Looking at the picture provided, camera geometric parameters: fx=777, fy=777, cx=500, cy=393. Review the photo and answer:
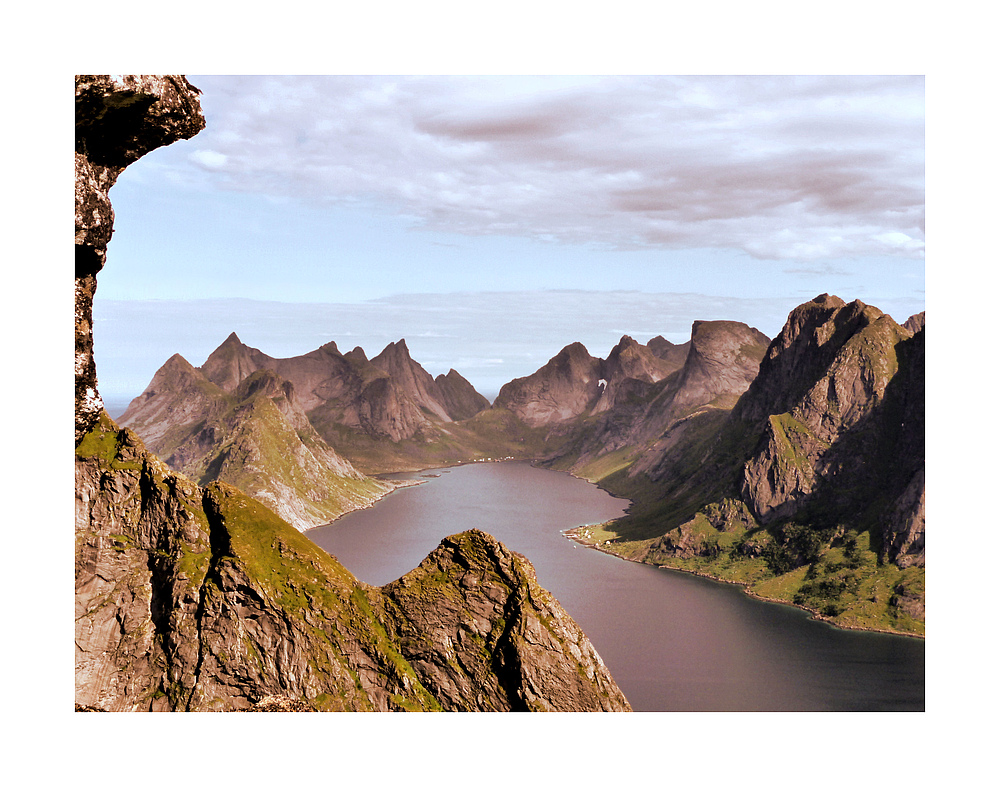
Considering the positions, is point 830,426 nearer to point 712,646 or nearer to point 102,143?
point 712,646

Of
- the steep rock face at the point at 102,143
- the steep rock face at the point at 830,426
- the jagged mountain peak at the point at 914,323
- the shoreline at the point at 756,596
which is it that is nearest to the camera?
the steep rock face at the point at 102,143

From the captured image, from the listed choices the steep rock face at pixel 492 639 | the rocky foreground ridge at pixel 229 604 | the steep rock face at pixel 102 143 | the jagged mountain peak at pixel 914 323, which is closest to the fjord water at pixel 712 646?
the steep rock face at pixel 492 639

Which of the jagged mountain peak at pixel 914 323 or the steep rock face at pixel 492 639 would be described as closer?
the steep rock face at pixel 492 639

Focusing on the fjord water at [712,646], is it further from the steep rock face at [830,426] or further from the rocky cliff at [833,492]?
the steep rock face at [830,426]

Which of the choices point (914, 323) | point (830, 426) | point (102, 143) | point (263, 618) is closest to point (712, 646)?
point (830, 426)

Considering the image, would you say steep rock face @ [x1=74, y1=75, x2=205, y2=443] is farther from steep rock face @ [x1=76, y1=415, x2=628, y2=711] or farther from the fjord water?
the fjord water

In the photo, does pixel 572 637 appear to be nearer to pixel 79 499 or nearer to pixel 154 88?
pixel 79 499
